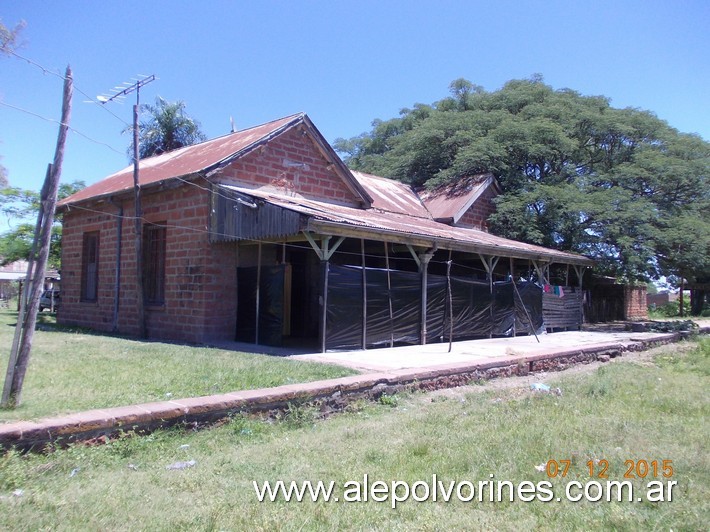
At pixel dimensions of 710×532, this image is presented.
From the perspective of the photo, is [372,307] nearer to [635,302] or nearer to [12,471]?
[12,471]

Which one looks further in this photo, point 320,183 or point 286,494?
point 320,183

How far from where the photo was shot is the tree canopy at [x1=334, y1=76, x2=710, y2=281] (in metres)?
20.8

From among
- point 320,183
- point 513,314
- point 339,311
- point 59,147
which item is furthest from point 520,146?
point 59,147

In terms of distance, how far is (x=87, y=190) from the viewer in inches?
766

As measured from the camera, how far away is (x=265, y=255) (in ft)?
48.0

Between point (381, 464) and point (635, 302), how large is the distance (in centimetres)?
2926

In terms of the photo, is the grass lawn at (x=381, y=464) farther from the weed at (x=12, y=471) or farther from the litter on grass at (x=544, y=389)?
the litter on grass at (x=544, y=389)

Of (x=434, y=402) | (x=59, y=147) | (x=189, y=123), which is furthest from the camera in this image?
(x=189, y=123)

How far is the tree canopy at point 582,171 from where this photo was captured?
2077 centimetres

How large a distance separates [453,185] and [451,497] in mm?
21284

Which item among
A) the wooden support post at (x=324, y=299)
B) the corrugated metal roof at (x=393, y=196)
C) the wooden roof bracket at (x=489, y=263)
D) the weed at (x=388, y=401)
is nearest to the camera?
the weed at (x=388, y=401)

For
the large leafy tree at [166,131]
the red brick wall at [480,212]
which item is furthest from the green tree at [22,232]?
the red brick wall at [480,212]

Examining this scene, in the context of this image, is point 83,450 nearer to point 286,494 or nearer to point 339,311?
point 286,494
